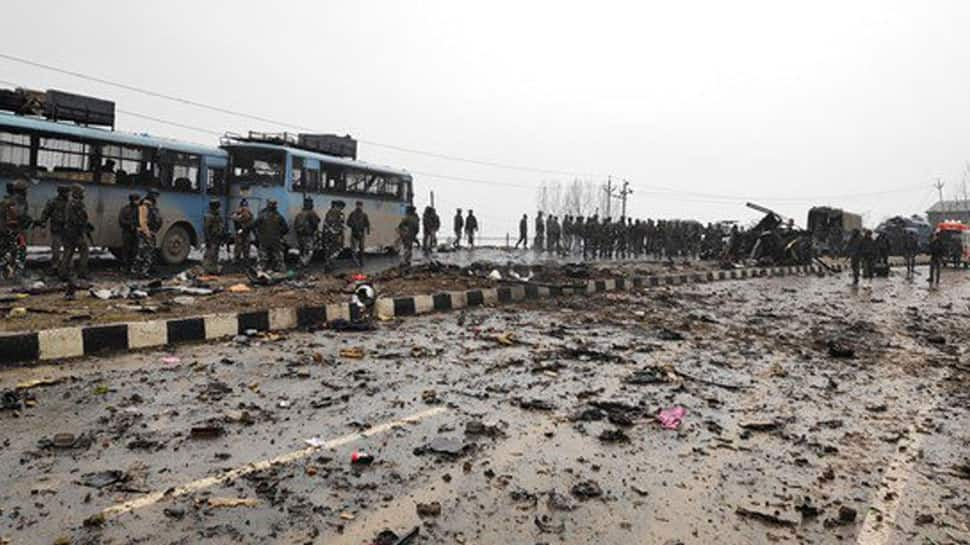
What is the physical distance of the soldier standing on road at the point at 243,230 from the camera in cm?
1334

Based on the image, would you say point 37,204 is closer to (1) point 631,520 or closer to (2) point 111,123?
(2) point 111,123

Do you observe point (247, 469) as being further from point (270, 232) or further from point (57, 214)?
point (270, 232)

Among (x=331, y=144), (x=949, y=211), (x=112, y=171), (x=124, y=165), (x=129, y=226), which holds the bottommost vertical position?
(x=129, y=226)

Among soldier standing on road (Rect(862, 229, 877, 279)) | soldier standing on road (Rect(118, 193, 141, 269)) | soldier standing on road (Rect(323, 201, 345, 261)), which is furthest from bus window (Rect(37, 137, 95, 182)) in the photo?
soldier standing on road (Rect(862, 229, 877, 279))

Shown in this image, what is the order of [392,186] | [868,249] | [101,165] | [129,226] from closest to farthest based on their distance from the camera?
[129,226], [101,165], [868,249], [392,186]

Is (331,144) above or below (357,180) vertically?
above

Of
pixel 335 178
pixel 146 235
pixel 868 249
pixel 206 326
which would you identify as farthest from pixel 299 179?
pixel 868 249

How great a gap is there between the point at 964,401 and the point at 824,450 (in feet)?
7.89

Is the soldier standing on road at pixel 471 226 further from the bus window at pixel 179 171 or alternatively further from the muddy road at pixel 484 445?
the muddy road at pixel 484 445

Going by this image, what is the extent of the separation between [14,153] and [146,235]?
2.69 m

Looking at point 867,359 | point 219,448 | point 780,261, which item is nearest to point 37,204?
point 219,448

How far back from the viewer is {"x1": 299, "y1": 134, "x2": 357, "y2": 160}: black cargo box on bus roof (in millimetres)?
19406

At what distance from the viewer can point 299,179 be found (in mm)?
16438

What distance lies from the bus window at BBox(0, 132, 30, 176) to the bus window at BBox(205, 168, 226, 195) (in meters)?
3.93
